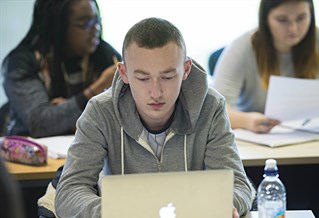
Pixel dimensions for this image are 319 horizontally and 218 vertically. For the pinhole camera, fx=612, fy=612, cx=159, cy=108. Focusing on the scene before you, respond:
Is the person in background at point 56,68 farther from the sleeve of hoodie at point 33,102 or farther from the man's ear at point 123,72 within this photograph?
the man's ear at point 123,72

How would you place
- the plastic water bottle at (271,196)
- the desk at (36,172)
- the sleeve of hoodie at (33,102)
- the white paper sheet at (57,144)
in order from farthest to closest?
the sleeve of hoodie at (33,102), the white paper sheet at (57,144), the desk at (36,172), the plastic water bottle at (271,196)

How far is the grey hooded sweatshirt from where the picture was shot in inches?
65.3

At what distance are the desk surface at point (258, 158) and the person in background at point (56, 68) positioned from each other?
0.46 metres

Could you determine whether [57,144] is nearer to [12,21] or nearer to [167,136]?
[167,136]

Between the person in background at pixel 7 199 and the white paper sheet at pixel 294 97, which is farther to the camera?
the white paper sheet at pixel 294 97

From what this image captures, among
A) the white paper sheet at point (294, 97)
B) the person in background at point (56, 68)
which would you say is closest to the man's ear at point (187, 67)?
the white paper sheet at point (294, 97)

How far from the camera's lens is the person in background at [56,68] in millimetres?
2744

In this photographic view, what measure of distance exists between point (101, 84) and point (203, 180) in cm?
161

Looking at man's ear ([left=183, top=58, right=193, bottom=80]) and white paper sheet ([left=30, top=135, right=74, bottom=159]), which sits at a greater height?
man's ear ([left=183, top=58, right=193, bottom=80])

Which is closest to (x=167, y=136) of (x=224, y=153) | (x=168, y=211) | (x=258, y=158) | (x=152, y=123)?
(x=152, y=123)

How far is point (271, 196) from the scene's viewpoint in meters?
1.57

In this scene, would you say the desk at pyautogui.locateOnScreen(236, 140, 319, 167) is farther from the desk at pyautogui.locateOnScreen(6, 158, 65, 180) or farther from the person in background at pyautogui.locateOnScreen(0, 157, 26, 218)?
the person in background at pyautogui.locateOnScreen(0, 157, 26, 218)

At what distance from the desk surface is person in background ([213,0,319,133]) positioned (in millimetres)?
459

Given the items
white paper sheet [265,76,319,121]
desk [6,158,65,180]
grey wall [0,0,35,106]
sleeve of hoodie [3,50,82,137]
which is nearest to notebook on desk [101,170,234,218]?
desk [6,158,65,180]
